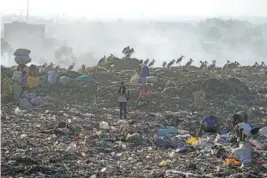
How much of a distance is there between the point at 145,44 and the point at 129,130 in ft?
166

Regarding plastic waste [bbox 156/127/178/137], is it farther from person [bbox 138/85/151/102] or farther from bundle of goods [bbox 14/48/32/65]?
bundle of goods [bbox 14/48/32/65]

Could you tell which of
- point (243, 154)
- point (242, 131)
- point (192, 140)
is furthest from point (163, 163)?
point (242, 131)

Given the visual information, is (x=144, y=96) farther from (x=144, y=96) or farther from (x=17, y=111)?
(x=17, y=111)

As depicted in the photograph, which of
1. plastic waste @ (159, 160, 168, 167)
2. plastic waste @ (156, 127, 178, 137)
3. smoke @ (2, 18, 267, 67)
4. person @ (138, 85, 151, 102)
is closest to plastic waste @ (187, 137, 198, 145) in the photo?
plastic waste @ (156, 127, 178, 137)

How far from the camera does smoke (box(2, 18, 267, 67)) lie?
53.5m

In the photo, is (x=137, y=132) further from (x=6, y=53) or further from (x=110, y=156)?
(x=6, y=53)

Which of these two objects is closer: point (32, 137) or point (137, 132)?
point (32, 137)

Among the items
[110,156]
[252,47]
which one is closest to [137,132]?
[110,156]

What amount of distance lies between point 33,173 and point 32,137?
8.79 feet

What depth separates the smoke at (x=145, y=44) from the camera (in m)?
53.5

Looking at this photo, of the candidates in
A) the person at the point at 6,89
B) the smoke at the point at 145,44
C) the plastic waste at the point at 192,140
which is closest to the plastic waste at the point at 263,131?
the plastic waste at the point at 192,140

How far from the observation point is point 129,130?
10984 mm

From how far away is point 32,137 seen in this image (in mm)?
10094

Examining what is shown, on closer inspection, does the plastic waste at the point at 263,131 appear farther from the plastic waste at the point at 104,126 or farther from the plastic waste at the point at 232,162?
the plastic waste at the point at 104,126
